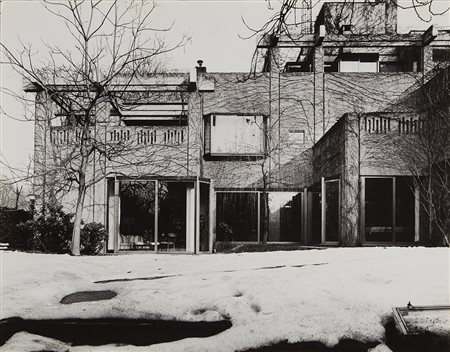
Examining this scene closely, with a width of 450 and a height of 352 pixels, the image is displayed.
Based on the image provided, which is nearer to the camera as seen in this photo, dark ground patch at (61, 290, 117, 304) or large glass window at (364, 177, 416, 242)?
dark ground patch at (61, 290, 117, 304)

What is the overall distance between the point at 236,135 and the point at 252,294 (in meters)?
16.7

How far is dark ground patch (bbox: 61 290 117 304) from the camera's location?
251 inches

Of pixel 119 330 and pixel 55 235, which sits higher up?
pixel 55 235

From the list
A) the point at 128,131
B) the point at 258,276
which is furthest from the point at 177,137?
the point at 258,276

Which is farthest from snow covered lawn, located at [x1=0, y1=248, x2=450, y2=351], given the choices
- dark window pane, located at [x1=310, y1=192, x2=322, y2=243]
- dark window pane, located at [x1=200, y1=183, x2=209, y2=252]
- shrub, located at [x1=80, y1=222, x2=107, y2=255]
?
dark window pane, located at [x1=200, y1=183, x2=209, y2=252]

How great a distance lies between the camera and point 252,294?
6281mm

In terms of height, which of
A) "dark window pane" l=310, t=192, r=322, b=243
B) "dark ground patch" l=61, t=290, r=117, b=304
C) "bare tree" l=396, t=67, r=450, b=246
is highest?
"bare tree" l=396, t=67, r=450, b=246

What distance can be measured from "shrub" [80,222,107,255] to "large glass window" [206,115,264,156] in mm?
6619

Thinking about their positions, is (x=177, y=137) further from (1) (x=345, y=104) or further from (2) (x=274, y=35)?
(2) (x=274, y=35)

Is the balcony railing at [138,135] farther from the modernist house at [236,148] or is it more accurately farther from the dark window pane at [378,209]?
the dark window pane at [378,209]

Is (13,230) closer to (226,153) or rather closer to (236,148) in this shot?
(226,153)

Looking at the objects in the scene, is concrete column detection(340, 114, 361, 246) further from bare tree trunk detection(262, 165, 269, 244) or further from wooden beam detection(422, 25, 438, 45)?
wooden beam detection(422, 25, 438, 45)

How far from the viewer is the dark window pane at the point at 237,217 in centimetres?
2177

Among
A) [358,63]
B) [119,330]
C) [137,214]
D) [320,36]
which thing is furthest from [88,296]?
[358,63]
